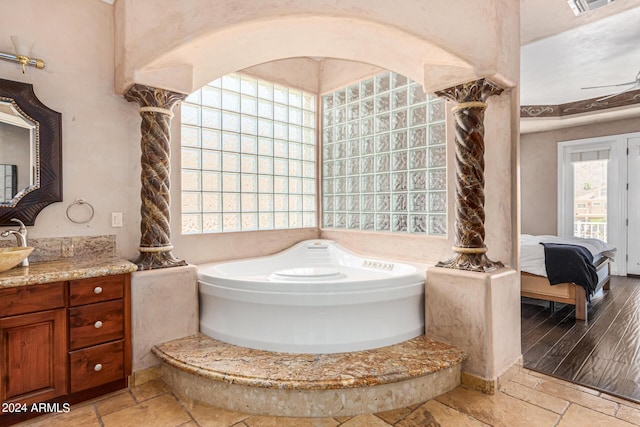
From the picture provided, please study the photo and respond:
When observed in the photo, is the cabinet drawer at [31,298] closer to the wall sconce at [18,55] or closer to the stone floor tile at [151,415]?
the stone floor tile at [151,415]

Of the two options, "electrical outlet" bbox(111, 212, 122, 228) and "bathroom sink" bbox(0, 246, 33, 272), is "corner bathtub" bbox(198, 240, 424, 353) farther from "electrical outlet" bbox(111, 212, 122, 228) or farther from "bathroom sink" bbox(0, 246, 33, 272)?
"bathroom sink" bbox(0, 246, 33, 272)

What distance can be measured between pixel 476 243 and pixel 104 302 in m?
2.31

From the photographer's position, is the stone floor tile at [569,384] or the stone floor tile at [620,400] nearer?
the stone floor tile at [620,400]

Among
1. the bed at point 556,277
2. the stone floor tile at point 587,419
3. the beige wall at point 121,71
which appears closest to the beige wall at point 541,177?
the bed at point 556,277

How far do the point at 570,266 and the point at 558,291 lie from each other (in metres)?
0.31

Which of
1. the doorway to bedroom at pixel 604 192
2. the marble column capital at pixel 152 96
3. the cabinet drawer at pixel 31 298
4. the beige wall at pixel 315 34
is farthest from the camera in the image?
the doorway to bedroom at pixel 604 192

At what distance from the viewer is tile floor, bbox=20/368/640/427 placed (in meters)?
1.80

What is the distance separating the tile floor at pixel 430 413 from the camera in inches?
71.1

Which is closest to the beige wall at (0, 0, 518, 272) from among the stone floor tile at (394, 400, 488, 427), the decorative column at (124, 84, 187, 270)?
the decorative column at (124, 84, 187, 270)

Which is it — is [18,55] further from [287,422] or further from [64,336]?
[287,422]

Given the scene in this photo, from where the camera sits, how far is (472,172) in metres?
2.25

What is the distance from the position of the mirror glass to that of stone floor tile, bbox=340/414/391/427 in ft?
7.66

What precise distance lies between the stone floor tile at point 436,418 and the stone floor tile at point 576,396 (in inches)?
25.1

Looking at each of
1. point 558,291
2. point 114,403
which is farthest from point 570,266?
point 114,403
